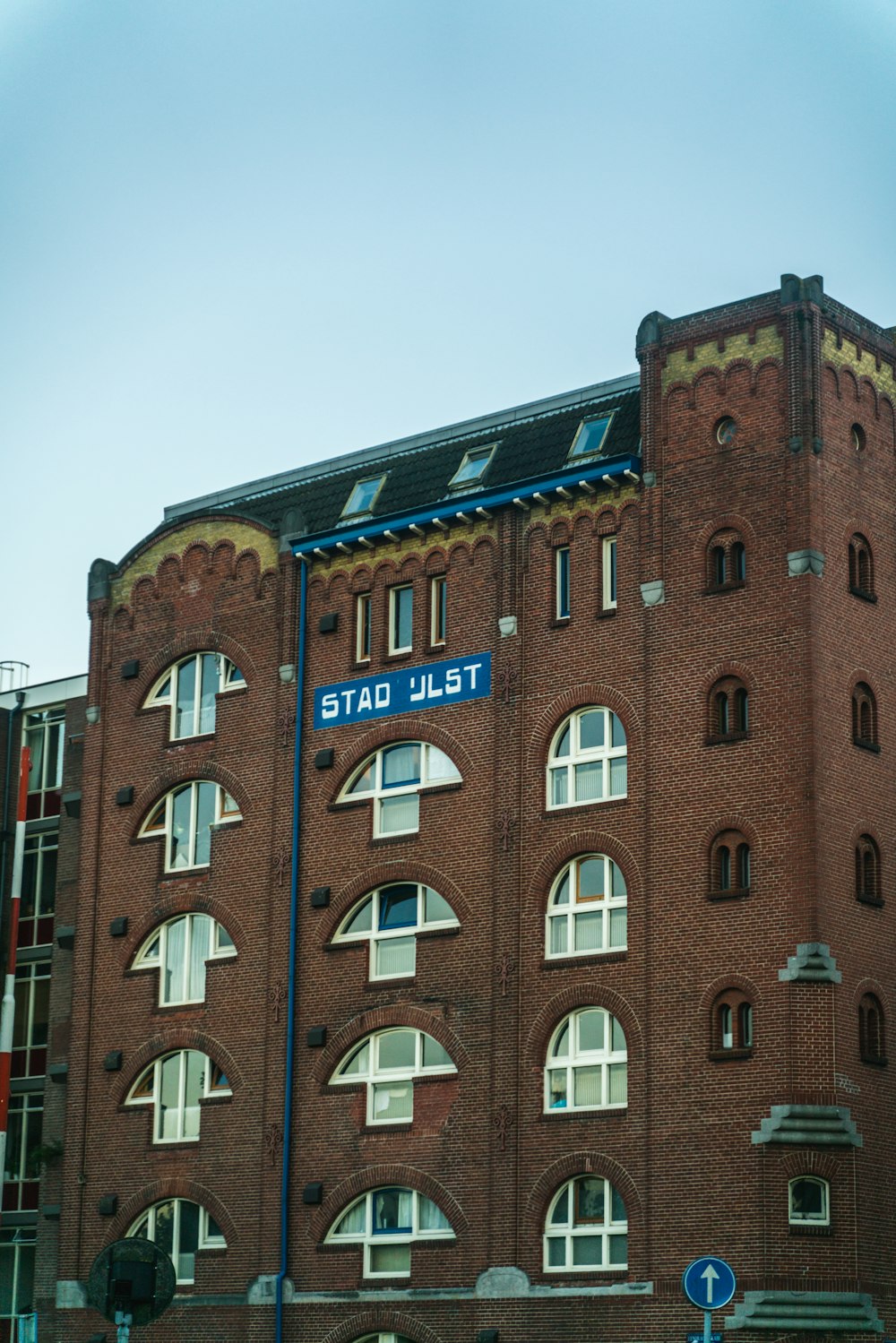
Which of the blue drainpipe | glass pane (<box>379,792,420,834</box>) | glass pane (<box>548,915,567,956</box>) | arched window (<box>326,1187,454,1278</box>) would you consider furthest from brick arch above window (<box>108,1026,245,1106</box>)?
glass pane (<box>548,915,567,956</box>)

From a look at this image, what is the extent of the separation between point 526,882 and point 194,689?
11548 millimetres

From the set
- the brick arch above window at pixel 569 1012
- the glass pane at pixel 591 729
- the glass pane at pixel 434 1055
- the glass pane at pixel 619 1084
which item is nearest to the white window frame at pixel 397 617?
the glass pane at pixel 591 729

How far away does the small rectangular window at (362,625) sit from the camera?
169ft

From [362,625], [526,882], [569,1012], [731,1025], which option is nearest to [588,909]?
[526,882]

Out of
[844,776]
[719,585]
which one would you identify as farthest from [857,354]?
[844,776]

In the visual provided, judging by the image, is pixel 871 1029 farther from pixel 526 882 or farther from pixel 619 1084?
pixel 526 882

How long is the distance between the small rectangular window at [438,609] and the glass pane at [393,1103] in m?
9.46

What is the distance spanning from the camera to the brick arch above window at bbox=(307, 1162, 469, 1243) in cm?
4622

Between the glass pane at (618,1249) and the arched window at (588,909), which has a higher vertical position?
the arched window at (588,909)

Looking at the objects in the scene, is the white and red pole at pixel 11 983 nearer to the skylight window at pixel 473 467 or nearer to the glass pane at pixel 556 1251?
the skylight window at pixel 473 467

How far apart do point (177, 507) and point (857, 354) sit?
69.3 feet

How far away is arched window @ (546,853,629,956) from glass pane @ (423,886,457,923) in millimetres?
2535

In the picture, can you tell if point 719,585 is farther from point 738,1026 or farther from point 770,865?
point 738,1026

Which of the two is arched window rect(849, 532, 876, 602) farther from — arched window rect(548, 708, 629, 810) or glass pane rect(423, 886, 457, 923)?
glass pane rect(423, 886, 457, 923)
